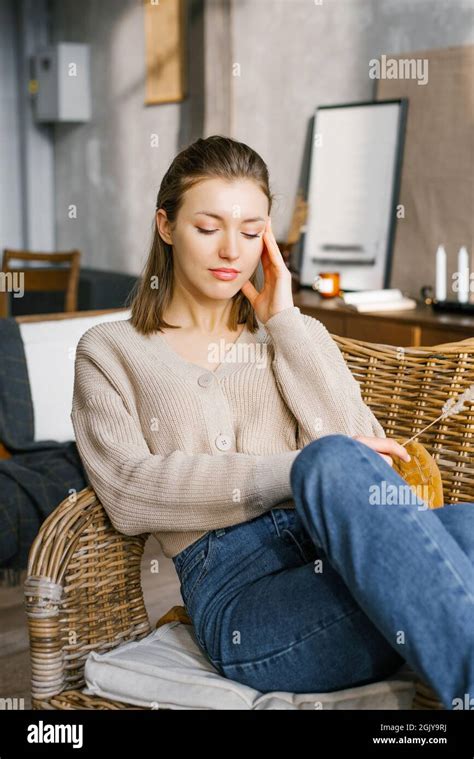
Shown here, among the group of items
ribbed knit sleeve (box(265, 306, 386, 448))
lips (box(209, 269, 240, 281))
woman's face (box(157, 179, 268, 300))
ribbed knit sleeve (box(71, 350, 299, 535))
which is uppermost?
woman's face (box(157, 179, 268, 300))

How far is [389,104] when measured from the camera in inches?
139

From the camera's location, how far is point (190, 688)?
132cm

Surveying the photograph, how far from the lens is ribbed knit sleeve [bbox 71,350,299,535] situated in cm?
141

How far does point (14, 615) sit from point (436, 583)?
177 cm

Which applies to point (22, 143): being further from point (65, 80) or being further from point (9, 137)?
point (65, 80)

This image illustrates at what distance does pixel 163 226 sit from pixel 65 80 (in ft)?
13.3

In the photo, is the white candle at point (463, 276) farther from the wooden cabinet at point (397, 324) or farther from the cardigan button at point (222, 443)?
the cardigan button at point (222, 443)

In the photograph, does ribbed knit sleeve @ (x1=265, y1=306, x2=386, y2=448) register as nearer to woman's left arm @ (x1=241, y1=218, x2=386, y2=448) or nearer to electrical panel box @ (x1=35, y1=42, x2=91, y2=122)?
woman's left arm @ (x1=241, y1=218, x2=386, y2=448)

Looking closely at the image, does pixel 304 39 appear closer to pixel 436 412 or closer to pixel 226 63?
pixel 226 63

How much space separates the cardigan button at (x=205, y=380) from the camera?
158 cm

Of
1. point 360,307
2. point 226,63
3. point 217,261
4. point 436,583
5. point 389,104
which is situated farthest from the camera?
point 226,63

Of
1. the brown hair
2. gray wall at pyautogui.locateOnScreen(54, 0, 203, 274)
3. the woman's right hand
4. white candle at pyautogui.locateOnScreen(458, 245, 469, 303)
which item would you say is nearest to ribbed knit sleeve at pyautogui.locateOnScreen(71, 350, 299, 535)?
the woman's right hand

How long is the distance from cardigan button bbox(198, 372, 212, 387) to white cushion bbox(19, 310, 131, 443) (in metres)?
1.26
